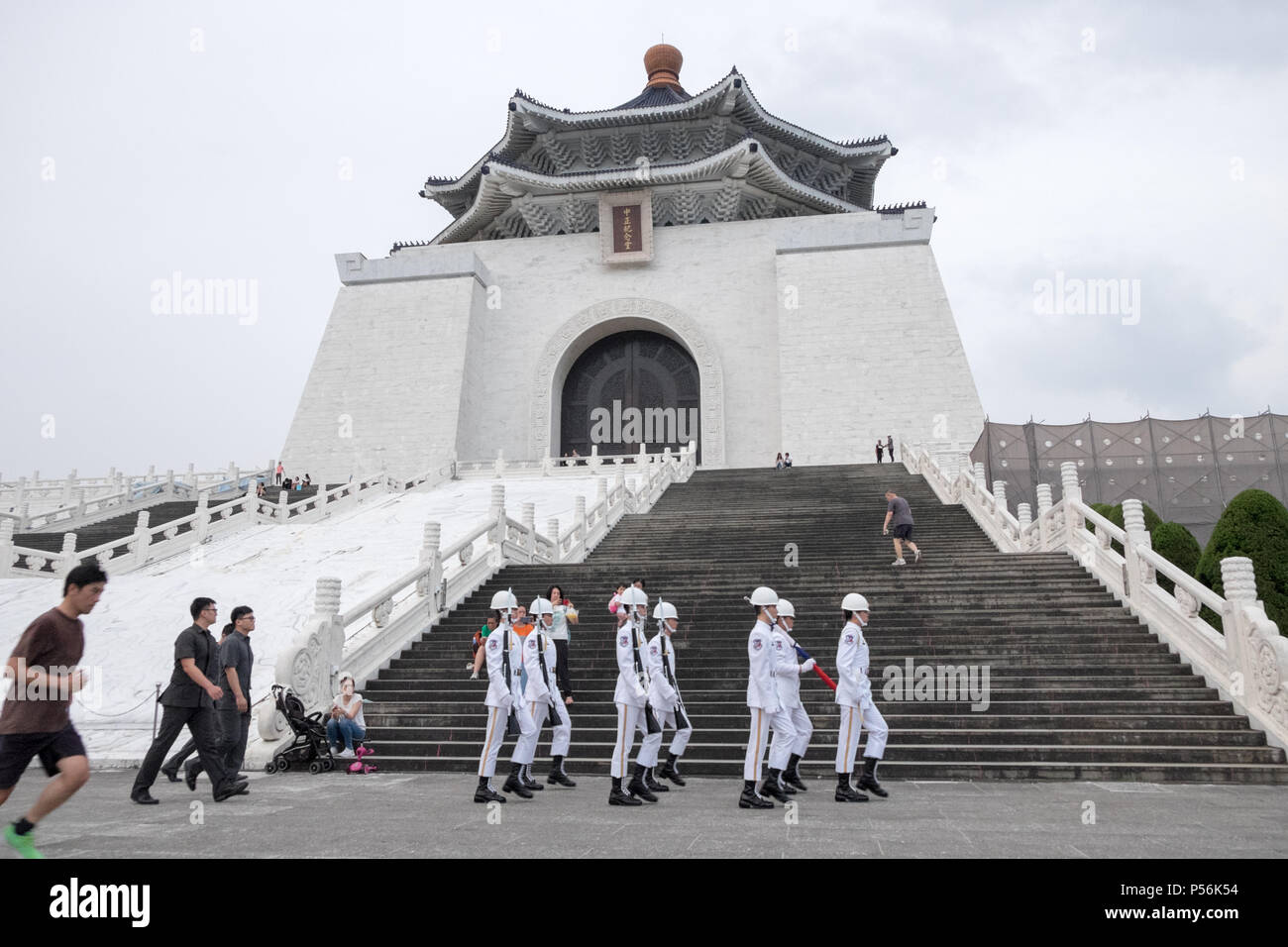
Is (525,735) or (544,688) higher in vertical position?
(544,688)

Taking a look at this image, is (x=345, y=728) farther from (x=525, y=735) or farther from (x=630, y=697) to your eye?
(x=630, y=697)

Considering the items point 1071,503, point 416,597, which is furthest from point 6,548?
point 1071,503

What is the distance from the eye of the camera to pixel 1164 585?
12.0 metres

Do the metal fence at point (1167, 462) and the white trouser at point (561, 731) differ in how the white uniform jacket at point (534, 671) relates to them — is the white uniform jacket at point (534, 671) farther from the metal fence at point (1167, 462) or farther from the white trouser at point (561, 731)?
the metal fence at point (1167, 462)

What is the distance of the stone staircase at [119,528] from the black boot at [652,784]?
42.7 feet

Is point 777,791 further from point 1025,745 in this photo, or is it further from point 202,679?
point 202,679

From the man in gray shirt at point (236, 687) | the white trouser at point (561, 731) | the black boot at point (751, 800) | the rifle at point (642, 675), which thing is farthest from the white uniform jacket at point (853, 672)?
the man in gray shirt at point (236, 687)

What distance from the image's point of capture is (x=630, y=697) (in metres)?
5.83

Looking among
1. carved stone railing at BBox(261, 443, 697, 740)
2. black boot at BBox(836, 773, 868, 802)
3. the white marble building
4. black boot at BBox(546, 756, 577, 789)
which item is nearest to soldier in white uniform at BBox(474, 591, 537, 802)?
black boot at BBox(546, 756, 577, 789)

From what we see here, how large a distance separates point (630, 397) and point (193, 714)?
80.7ft

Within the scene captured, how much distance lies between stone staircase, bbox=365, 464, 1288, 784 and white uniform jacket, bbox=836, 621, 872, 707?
1329mm

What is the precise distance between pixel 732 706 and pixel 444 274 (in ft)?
82.3

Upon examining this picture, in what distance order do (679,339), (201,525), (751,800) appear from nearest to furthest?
(751,800), (201,525), (679,339)

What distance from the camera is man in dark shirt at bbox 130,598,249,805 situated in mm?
5590
